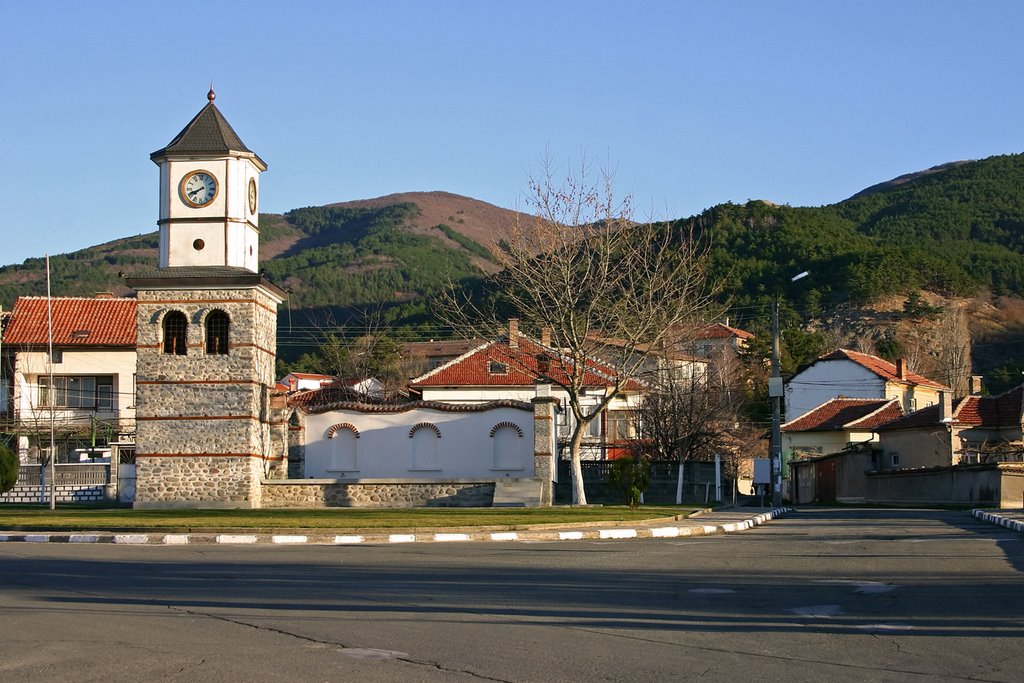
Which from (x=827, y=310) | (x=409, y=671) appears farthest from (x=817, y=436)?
(x=409, y=671)

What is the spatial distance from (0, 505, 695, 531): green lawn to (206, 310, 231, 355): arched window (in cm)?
485

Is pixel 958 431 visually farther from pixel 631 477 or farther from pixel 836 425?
pixel 631 477

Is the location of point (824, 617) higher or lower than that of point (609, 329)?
lower

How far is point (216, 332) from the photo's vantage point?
33.4 m

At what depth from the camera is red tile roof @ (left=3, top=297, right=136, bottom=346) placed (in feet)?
195

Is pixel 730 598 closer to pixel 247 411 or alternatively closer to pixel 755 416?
pixel 247 411

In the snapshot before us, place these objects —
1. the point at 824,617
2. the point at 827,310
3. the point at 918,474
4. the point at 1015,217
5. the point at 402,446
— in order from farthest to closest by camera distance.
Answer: the point at 1015,217, the point at 827,310, the point at 918,474, the point at 402,446, the point at 824,617

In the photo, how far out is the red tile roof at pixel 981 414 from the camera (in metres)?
54.7

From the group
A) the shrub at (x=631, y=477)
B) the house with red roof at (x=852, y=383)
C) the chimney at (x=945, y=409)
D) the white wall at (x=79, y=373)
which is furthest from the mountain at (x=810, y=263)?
the chimney at (x=945, y=409)

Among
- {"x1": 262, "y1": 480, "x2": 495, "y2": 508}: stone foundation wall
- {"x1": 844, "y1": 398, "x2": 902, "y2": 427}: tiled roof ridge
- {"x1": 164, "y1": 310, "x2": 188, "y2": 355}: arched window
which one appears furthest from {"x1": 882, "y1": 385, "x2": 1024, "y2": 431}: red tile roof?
{"x1": 164, "y1": 310, "x2": 188, "y2": 355}: arched window

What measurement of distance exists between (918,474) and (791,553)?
3344 cm

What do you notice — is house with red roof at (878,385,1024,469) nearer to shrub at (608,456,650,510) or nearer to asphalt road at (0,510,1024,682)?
shrub at (608,456,650,510)

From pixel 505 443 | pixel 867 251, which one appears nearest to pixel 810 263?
pixel 867 251

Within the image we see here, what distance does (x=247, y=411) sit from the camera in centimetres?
3291
